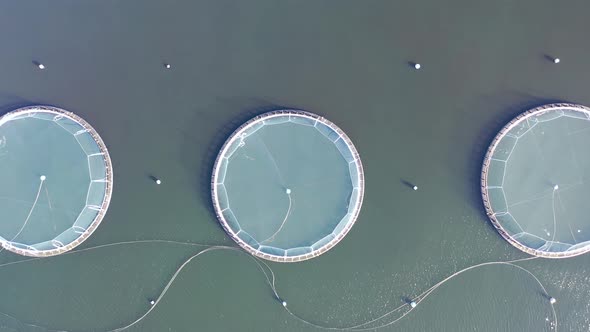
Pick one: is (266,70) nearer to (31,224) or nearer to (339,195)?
(339,195)

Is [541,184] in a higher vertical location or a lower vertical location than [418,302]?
higher

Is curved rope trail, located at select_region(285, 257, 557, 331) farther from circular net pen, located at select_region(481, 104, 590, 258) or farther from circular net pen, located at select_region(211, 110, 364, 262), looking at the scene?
circular net pen, located at select_region(211, 110, 364, 262)

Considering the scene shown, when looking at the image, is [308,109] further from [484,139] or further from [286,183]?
[484,139]

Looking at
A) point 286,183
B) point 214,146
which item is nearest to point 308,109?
point 286,183

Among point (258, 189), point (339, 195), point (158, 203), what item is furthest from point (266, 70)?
point (158, 203)

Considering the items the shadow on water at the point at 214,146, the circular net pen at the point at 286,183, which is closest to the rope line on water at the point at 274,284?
the circular net pen at the point at 286,183
